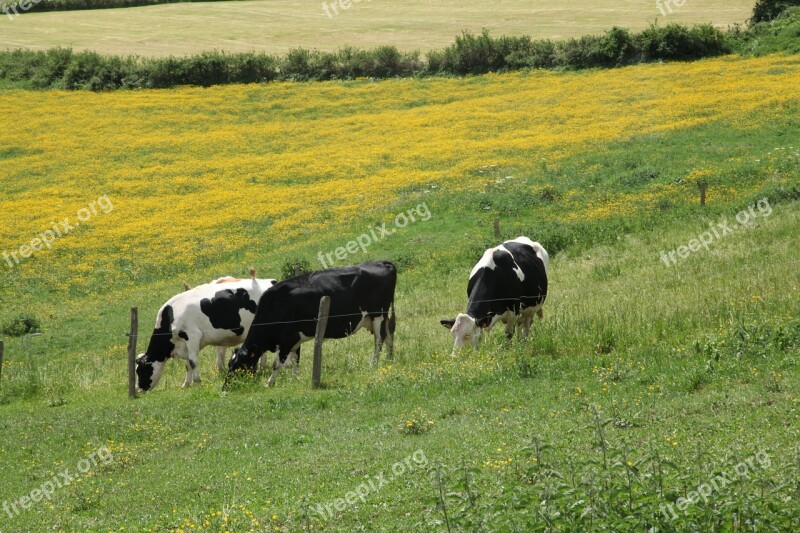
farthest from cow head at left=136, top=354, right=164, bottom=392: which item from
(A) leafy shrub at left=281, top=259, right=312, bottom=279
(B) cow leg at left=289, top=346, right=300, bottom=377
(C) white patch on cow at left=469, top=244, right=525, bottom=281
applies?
(A) leafy shrub at left=281, top=259, right=312, bottom=279

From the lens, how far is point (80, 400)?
1894 cm

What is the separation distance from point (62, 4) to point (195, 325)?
83362 mm

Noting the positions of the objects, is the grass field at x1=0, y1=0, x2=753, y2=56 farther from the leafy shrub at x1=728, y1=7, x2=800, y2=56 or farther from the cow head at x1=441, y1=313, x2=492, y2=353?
the cow head at x1=441, y1=313, x2=492, y2=353

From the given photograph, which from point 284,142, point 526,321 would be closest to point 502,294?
point 526,321

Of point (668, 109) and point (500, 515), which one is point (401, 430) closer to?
point (500, 515)

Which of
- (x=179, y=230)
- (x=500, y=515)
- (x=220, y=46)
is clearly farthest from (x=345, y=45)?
(x=500, y=515)

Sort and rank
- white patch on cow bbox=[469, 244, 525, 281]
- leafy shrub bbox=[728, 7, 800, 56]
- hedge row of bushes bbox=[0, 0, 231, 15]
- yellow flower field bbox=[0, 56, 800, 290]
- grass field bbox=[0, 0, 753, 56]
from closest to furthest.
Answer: white patch on cow bbox=[469, 244, 525, 281], yellow flower field bbox=[0, 56, 800, 290], leafy shrub bbox=[728, 7, 800, 56], grass field bbox=[0, 0, 753, 56], hedge row of bushes bbox=[0, 0, 231, 15]

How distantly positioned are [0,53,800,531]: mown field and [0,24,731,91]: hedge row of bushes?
151 inches

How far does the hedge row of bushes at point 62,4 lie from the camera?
92750 millimetres

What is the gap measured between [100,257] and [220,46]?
42.6m

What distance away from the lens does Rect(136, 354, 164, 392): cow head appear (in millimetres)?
20859

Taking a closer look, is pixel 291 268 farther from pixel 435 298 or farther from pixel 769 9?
pixel 769 9

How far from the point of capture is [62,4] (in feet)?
311

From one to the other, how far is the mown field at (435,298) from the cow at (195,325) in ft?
2.02
